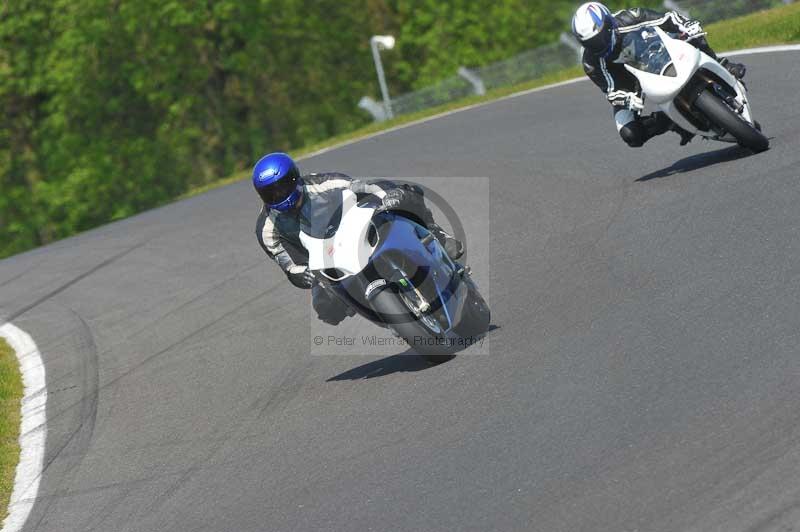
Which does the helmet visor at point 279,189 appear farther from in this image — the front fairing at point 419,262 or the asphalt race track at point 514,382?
the asphalt race track at point 514,382

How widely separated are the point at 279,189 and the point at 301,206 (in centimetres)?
26

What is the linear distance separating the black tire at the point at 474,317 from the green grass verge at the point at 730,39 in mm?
11124

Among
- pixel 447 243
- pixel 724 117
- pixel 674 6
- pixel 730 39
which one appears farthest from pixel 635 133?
pixel 674 6

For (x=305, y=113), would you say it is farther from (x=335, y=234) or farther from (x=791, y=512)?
(x=791, y=512)

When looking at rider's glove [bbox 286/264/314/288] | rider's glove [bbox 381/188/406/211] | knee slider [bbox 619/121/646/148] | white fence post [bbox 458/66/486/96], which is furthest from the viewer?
white fence post [bbox 458/66/486/96]

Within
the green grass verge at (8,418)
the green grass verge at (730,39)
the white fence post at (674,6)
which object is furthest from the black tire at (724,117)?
the white fence post at (674,6)

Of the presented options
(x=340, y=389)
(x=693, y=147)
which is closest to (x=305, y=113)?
(x=693, y=147)

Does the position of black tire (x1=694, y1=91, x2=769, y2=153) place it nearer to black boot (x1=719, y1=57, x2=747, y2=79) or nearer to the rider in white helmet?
black boot (x1=719, y1=57, x2=747, y2=79)

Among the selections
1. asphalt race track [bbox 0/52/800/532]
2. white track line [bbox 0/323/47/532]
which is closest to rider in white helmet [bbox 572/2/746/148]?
asphalt race track [bbox 0/52/800/532]

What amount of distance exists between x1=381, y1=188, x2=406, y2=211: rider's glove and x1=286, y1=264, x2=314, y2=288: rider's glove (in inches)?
29.8

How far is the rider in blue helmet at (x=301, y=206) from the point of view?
8.37 m

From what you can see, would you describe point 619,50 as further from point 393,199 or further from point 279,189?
point 279,189

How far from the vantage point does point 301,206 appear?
861 centimetres

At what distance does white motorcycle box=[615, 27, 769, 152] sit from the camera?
10.7 meters
